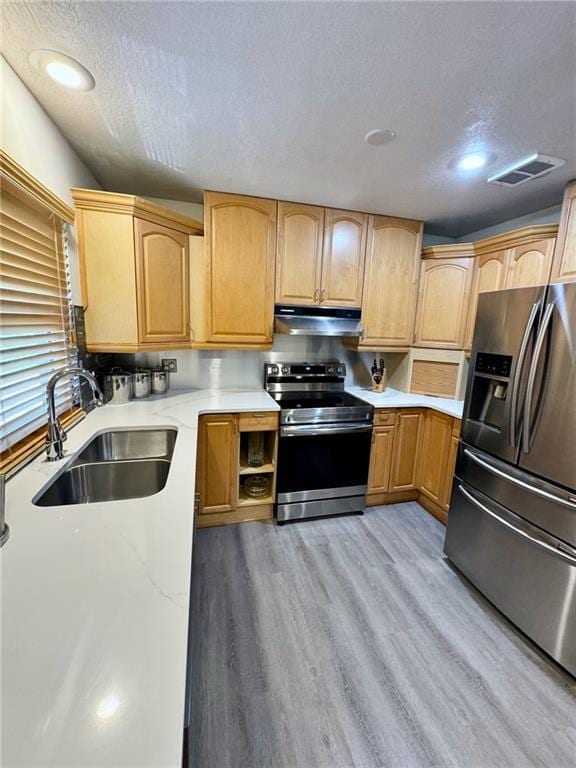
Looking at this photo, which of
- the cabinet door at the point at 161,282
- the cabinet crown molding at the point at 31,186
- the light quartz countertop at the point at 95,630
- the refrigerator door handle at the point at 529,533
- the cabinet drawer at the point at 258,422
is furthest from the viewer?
the cabinet drawer at the point at 258,422

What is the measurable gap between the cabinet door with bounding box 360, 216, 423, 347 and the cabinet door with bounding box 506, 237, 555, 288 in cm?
67

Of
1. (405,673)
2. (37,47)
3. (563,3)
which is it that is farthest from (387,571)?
(37,47)

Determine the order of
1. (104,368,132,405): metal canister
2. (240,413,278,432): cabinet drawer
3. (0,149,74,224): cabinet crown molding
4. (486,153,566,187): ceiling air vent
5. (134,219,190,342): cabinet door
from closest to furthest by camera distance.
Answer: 1. (0,149,74,224): cabinet crown molding
2. (486,153,566,187): ceiling air vent
3. (134,219,190,342): cabinet door
4. (104,368,132,405): metal canister
5. (240,413,278,432): cabinet drawer

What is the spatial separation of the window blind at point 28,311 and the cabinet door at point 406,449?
2308 mm

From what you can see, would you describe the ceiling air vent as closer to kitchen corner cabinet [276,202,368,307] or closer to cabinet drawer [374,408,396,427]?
kitchen corner cabinet [276,202,368,307]

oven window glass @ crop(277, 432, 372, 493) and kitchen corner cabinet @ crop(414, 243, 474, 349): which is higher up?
kitchen corner cabinet @ crop(414, 243, 474, 349)

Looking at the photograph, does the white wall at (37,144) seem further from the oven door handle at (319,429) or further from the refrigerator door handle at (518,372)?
the refrigerator door handle at (518,372)

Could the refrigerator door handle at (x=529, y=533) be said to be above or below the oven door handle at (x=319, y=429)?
below

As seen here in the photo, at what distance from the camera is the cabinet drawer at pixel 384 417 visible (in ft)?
8.41

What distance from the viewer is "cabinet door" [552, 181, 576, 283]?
189cm

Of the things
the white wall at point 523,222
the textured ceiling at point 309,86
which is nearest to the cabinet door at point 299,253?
the textured ceiling at point 309,86

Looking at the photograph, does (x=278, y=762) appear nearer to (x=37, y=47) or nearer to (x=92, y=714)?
(x=92, y=714)

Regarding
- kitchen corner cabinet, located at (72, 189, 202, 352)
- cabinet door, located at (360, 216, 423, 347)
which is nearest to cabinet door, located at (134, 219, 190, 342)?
kitchen corner cabinet, located at (72, 189, 202, 352)

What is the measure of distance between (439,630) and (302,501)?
110 centimetres
